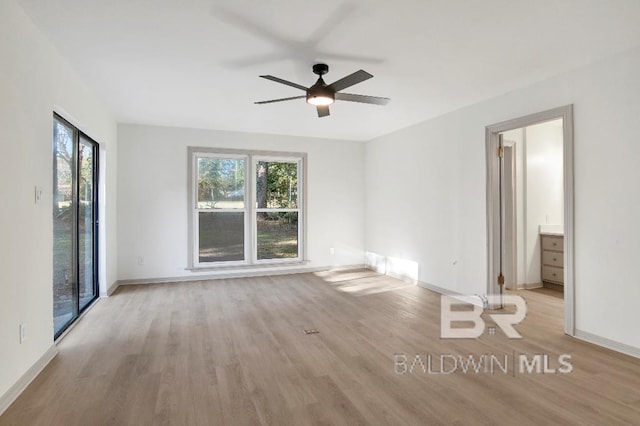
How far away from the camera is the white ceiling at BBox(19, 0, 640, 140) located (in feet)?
7.98

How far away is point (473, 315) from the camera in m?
4.14

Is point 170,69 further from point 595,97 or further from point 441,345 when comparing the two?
point 595,97

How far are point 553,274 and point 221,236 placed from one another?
5.43 meters

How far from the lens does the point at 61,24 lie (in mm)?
2650

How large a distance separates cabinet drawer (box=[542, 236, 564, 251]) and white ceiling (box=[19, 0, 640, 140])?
2712 mm

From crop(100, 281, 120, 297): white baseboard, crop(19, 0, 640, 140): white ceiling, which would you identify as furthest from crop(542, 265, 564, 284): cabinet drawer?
crop(100, 281, 120, 297): white baseboard

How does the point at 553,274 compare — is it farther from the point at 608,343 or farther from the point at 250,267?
the point at 250,267

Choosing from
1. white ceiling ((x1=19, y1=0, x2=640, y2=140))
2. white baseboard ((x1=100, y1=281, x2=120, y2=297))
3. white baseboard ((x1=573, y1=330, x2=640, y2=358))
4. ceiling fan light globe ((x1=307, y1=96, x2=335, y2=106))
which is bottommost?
white baseboard ((x1=573, y1=330, x2=640, y2=358))

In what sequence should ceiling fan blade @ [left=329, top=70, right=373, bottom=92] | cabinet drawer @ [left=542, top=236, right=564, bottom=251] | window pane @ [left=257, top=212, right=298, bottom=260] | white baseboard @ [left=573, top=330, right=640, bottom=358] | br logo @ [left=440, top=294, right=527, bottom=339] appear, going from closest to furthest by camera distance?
→ ceiling fan blade @ [left=329, top=70, right=373, bottom=92] < white baseboard @ [left=573, top=330, right=640, bottom=358] < br logo @ [left=440, top=294, right=527, bottom=339] < cabinet drawer @ [left=542, top=236, right=564, bottom=251] < window pane @ [left=257, top=212, right=298, bottom=260]

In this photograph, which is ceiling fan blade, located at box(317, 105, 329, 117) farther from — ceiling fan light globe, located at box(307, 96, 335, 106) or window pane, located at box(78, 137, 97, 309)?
window pane, located at box(78, 137, 97, 309)

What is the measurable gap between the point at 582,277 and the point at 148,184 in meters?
5.94

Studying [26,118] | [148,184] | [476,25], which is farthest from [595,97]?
[148,184]

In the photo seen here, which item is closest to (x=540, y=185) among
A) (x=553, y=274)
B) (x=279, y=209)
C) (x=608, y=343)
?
(x=553, y=274)

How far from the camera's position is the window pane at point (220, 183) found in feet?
20.3
